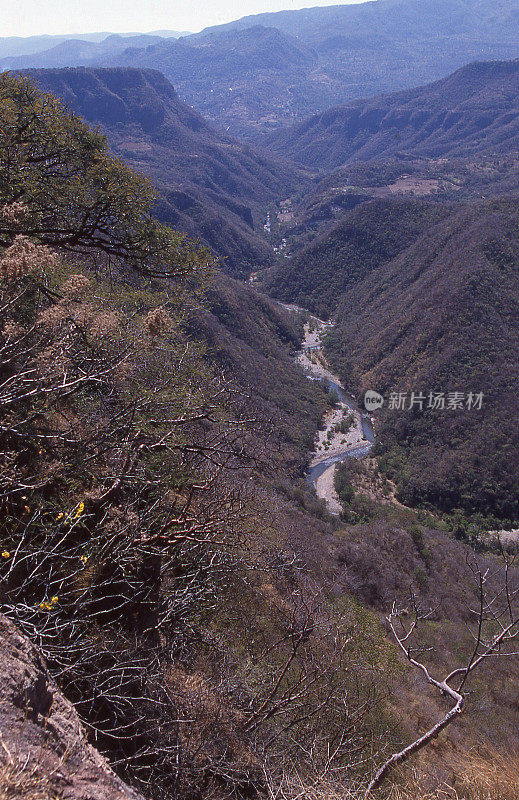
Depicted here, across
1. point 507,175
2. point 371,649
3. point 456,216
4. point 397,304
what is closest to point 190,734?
point 371,649

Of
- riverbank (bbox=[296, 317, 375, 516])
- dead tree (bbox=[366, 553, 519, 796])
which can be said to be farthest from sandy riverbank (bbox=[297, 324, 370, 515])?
dead tree (bbox=[366, 553, 519, 796])

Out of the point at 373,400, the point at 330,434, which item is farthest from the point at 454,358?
the point at 330,434

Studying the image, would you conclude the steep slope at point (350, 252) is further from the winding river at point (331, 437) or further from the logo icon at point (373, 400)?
the logo icon at point (373, 400)

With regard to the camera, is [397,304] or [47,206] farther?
[397,304]

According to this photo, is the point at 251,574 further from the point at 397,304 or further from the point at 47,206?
the point at 397,304

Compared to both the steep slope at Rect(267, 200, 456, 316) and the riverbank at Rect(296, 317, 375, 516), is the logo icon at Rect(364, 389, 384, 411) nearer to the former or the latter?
the riverbank at Rect(296, 317, 375, 516)
